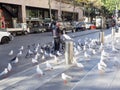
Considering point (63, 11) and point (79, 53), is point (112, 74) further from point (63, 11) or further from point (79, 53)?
point (63, 11)

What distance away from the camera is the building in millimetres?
44938

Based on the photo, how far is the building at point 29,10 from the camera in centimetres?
4494

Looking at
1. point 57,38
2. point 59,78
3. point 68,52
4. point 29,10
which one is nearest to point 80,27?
point 29,10

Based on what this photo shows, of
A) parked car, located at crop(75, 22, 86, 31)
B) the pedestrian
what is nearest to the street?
the pedestrian

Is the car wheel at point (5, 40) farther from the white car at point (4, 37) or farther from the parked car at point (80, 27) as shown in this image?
the parked car at point (80, 27)

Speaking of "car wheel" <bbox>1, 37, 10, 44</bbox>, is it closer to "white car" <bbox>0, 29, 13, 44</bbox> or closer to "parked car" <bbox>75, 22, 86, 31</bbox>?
"white car" <bbox>0, 29, 13, 44</bbox>

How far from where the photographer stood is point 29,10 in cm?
5150

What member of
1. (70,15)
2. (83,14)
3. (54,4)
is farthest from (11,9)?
(83,14)

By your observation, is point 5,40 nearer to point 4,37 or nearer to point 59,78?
point 4,37

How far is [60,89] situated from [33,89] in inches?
29.8

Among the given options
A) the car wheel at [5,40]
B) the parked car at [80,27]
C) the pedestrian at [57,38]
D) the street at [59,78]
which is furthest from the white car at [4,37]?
the parked car at [80,27]

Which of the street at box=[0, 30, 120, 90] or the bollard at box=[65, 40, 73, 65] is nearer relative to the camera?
the street at box=[0, 30, 120, 90]

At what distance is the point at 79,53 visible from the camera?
15.8 m

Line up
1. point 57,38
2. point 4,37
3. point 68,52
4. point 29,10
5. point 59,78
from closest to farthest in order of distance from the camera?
point 59,78 < point 68,52 < point 57,38 < point 4,37 < point 29,10
